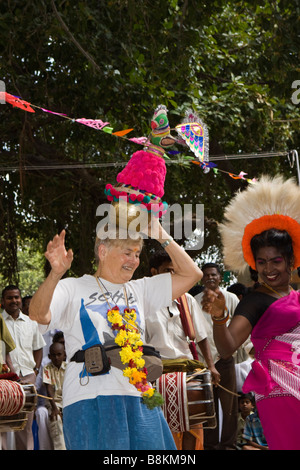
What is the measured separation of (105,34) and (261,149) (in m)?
4.54

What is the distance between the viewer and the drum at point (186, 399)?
5.12 metres

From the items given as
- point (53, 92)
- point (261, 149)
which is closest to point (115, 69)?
point (53, 92)

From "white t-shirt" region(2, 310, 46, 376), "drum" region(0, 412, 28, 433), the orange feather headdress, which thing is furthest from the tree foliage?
the orange feather headdress

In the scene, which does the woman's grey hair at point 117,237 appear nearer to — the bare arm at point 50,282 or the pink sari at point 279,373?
the bare arm at point 50,282

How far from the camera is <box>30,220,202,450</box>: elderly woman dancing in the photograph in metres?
3.80

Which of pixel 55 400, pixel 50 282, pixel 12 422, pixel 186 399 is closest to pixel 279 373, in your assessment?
pixel 186 399

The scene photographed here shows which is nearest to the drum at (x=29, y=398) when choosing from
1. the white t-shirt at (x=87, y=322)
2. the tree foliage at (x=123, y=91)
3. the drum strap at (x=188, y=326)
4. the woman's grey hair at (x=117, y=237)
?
the drum strap at (x=188, y=326)

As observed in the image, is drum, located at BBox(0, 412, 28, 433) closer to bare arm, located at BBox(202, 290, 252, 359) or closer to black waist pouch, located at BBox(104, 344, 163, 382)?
black waist pouch, located at BBox(104, 344, 163, 382)

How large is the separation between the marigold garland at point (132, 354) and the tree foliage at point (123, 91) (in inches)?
174

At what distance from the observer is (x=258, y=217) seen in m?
4.71

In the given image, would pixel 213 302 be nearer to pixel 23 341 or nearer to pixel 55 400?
pixel 23 341

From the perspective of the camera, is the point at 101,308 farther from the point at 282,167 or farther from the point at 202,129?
the point at 282,167

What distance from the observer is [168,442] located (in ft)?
12.8

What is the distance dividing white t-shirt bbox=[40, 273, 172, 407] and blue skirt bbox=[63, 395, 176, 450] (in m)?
0.05
